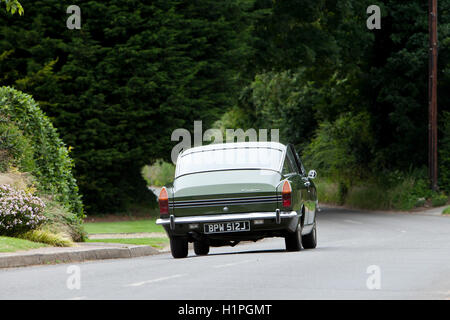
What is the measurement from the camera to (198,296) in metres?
9.76

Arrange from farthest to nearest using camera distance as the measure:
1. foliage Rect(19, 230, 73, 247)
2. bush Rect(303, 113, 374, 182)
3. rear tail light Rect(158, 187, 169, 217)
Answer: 1. bush Rect(303, 113, 374, 182)
2. foliage Rect(19, 230, 73, 247)
3. rear tail light Rect(158, 187, 169, 217)

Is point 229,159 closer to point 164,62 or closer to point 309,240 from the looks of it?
point 309,240

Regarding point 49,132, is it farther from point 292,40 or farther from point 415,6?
point 415,6

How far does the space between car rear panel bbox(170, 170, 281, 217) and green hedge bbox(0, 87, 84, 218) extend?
15.7ft

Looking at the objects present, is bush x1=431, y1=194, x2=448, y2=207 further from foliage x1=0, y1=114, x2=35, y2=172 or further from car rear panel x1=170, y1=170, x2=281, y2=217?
car rear panel x1=170, y1=170, x2=281, y2=217

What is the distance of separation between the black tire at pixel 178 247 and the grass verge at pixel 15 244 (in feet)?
7.92

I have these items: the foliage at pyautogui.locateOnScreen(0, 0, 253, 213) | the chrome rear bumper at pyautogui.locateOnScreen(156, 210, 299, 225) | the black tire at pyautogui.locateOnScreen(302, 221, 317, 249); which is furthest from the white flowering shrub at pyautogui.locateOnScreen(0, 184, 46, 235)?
the foliage at pyautogui.locateOnScreen(0, 0, 253, 213)

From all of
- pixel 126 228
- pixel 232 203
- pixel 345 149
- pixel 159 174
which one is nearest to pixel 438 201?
pixel 345 149

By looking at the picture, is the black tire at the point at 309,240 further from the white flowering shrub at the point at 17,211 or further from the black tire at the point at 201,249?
the white flowering shrub at the point at 17,211

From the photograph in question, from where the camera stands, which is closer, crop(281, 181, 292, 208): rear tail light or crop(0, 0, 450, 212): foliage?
crop(281, 181, 292, 208): rear tail light

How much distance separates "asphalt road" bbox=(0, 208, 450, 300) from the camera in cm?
998

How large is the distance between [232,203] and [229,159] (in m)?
1.23
